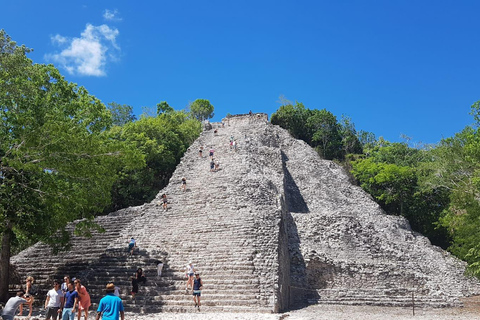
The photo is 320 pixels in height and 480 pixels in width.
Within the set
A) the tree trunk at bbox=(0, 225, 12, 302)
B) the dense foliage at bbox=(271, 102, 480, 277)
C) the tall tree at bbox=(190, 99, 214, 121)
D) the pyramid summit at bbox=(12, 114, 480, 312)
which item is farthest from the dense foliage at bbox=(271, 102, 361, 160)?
the tree trunk at bbox=(0, 225, 12, 302)

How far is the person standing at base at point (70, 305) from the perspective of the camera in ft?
26.2

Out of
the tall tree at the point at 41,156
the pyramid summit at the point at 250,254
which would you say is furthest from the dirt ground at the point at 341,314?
the tall tree at the point at 41,156

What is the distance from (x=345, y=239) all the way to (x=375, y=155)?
18717 millimetres

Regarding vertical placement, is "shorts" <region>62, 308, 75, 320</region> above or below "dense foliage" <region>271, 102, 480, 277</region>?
below

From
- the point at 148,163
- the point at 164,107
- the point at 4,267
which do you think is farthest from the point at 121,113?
the point at 4,267

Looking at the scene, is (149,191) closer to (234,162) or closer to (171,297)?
(234,162)

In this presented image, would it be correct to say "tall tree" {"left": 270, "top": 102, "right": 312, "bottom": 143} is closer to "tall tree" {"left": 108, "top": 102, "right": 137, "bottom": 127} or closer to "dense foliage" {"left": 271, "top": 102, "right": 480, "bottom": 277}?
"dense foliage" {"left": 271, "top": 102, "right": 480, "bottom": 277}

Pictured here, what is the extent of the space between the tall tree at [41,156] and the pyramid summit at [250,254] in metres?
2.88

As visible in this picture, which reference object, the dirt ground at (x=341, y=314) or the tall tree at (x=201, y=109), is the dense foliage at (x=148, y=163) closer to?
the dirt ground at (x=341, y=314)

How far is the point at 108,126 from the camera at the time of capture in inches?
678

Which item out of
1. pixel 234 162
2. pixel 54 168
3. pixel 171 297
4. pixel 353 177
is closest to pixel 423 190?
pixel 353 177

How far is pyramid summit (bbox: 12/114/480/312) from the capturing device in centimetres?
1306

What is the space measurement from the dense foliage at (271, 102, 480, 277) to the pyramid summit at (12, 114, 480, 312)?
2.66 meters

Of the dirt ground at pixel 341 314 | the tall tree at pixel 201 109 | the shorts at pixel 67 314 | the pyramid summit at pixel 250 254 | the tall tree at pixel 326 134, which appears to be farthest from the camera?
the tall tree at pixel 201 109
